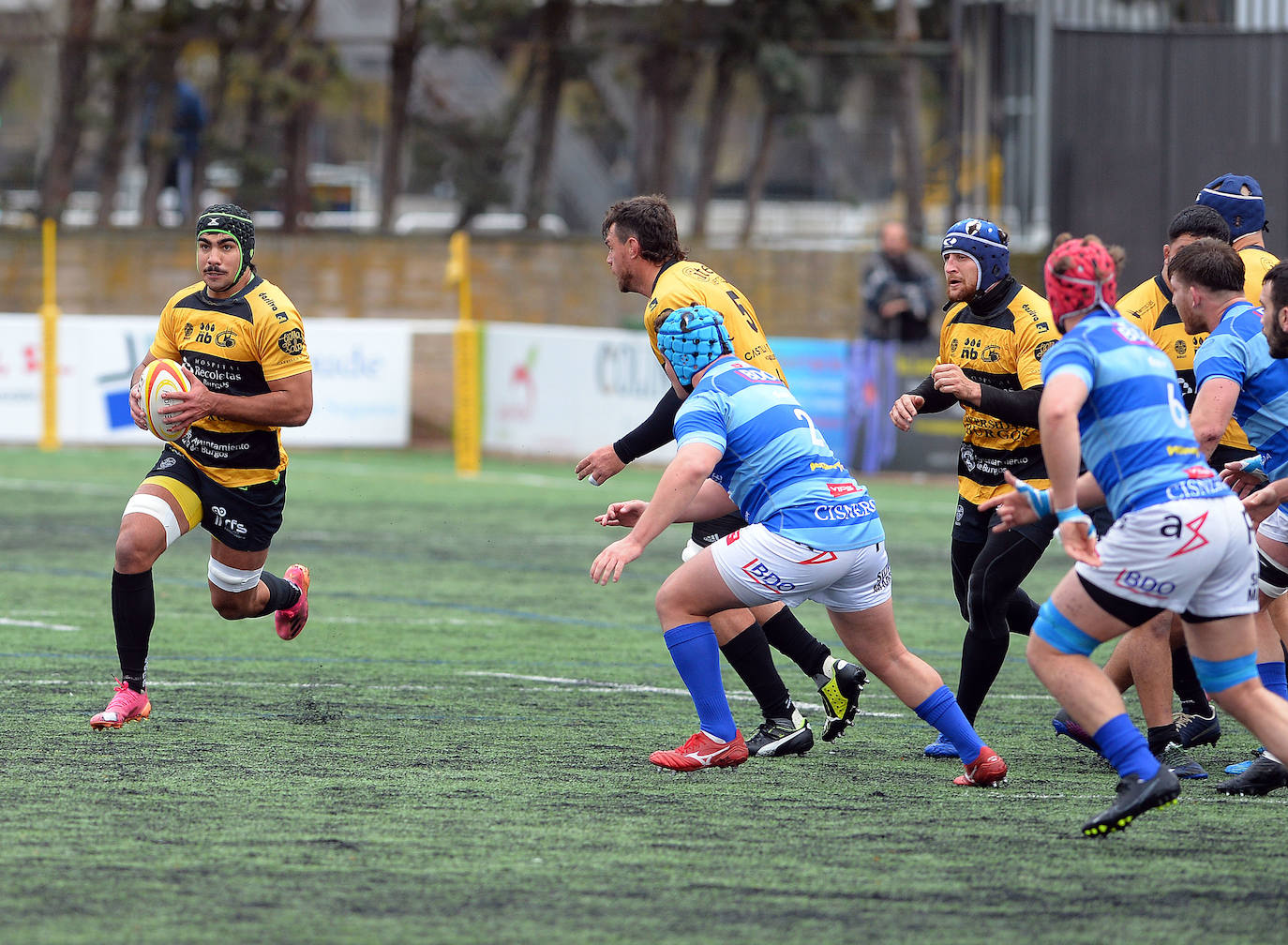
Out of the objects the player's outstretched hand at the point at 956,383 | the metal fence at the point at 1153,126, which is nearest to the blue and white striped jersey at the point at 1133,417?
the player's outstretched hand at the point at 956,383

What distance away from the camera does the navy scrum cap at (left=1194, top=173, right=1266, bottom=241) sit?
23.7 ft

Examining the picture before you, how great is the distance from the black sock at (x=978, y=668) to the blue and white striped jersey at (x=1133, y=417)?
169 cm

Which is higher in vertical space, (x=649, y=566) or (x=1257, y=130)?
(x=1257, y=130)

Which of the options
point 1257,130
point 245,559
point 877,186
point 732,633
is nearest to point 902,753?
point 732,633

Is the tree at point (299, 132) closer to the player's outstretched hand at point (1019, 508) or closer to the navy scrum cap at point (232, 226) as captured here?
the navy scrum cap at point (232, 226)

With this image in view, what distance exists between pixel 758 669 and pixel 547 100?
1735 cm

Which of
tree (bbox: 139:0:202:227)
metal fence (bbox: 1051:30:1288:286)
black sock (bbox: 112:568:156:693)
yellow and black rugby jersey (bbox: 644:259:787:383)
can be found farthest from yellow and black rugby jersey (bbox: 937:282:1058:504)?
tree (bbox: 139:0:202:227)

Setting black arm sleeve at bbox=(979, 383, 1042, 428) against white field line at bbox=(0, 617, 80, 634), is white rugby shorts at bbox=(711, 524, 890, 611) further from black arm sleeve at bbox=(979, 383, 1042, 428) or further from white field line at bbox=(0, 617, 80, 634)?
white field line at bbox=(0, 617, 80, 634)

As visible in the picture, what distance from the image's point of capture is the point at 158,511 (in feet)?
23.0

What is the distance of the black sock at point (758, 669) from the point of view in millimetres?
6703

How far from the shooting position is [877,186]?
877 inches

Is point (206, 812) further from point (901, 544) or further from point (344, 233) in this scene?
point (344, 233)

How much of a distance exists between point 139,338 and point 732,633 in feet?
47.6

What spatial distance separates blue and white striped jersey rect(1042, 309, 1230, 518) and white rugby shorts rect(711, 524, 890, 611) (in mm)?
1044
